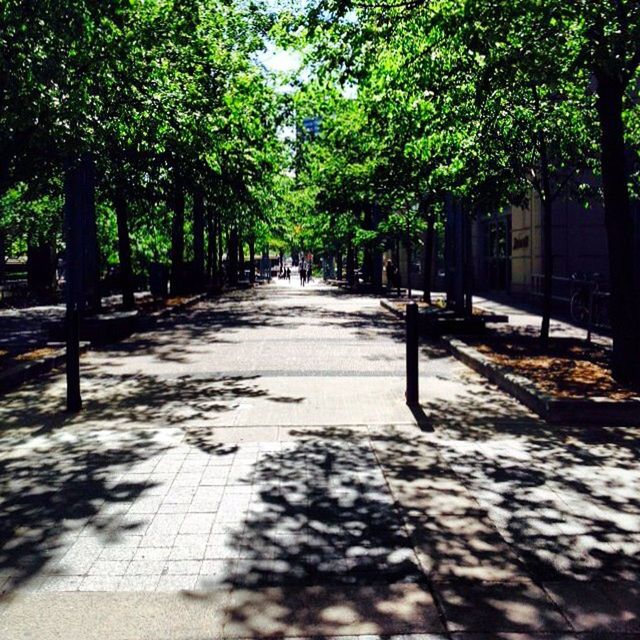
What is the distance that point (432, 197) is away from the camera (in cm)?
2206

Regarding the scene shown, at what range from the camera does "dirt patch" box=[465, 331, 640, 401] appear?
875 cm

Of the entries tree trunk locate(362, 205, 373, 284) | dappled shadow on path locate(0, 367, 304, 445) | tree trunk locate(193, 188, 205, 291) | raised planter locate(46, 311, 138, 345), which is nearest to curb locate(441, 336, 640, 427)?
dappled shadow on path locate(0, 367, 304, 445)

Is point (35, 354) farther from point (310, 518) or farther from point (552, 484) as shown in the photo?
point (552, 484)

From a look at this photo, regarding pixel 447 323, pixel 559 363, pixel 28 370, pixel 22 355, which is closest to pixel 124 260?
pixel 22 355

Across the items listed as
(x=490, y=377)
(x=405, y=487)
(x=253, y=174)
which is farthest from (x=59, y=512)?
(x=253, y=174)

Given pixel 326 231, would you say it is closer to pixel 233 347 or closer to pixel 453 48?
pixel 233 347

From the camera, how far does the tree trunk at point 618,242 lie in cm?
940

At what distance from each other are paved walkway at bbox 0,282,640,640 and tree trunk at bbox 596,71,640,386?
1559 millimetres

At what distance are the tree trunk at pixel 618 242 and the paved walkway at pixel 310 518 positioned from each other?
156cm

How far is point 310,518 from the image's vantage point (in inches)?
197

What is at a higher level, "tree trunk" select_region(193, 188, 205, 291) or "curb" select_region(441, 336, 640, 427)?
"tree trunk" select_region(193, 188, 205, 291)

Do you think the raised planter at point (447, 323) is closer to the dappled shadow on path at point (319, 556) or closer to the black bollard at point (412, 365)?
the black bollard at point (412, 365)

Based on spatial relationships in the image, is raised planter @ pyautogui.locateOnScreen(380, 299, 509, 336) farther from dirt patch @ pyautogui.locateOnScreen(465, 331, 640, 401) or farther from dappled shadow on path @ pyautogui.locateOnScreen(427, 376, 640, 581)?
dappled shadow on path @ pyautogui.locateOnScreen(427, 376, 640, 581)

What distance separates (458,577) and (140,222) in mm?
31471
